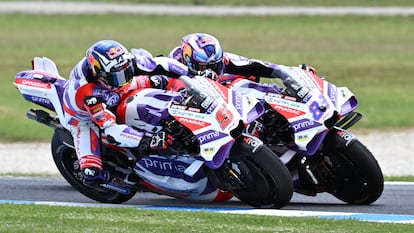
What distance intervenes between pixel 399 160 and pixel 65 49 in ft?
55.6

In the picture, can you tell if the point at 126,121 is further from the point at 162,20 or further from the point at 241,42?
the point at 162,20

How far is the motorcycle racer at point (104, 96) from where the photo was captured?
9.82m

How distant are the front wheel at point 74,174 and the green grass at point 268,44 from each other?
8.03 meters

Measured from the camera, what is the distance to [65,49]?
31688 mm

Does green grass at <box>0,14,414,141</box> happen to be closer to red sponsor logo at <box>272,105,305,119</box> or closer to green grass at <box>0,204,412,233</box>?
red sponsor logo at <box>272,105,305,119</box>

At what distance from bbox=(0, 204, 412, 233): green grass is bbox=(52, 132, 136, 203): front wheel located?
1.17 meters

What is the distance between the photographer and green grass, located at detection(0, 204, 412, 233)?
8226mm

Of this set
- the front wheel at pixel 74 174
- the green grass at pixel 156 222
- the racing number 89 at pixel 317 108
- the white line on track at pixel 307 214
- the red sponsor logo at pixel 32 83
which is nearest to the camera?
the green grass at pixel 156 222

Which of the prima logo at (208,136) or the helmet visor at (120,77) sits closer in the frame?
the prima logo at (208,136)

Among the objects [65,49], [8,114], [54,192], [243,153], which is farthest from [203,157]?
[65,49]

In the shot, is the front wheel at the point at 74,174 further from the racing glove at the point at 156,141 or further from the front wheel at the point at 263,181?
the front wheel at the point at 263,181

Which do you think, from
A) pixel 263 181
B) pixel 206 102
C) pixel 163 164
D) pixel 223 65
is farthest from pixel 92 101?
pixel 263 181

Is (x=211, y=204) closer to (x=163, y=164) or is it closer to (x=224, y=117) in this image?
(x=163, y=164)

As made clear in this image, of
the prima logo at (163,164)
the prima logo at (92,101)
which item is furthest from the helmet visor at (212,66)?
the prima logo at (92,101)
